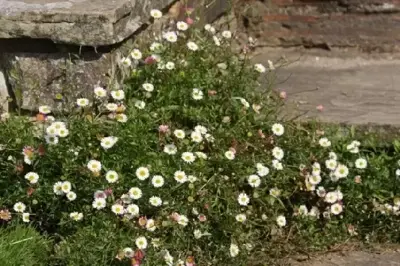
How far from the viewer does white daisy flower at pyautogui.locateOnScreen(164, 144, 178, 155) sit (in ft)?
10.1

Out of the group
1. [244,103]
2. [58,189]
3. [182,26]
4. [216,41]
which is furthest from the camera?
[216,41]

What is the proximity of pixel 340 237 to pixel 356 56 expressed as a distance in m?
1.77

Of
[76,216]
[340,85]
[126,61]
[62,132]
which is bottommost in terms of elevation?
[340,85]

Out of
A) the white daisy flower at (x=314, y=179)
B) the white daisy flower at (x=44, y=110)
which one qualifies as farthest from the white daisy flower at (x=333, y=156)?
the white daisy flower at (x=44, y=110)

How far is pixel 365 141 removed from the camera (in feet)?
11.6

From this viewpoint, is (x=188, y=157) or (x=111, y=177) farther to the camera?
(x=188, y=157)

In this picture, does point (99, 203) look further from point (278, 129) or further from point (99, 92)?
point (278, 129)

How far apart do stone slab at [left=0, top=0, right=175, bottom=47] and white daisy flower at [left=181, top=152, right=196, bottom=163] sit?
59 cm

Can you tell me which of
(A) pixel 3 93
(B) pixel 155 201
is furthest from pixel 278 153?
(A) pixel 3 93

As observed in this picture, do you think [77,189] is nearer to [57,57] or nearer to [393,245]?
[57,57]

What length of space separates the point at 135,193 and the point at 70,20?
2.66 ft

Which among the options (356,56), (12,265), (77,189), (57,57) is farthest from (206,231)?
(356,56)

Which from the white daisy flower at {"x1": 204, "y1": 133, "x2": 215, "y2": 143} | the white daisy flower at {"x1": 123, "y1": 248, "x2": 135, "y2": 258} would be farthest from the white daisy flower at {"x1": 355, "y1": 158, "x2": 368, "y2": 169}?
the white daisy flower at {"x1": 123, "y1": 248, "x2": 135, "y2": 258}

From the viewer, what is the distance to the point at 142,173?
2984 millimetres
